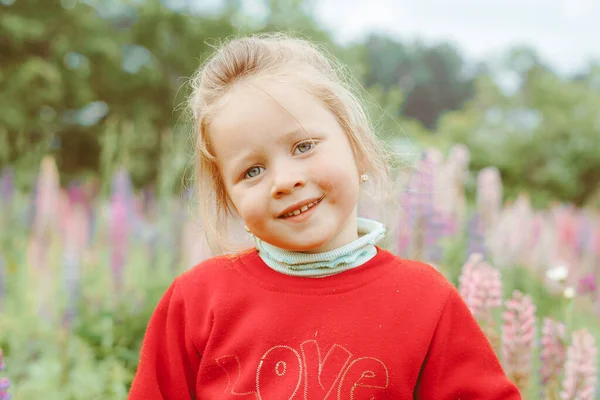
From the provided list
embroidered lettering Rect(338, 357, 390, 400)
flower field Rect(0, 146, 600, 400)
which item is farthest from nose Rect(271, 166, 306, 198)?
flower field Rect(0, 146, 600, 400)

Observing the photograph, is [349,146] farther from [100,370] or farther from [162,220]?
[162,220]

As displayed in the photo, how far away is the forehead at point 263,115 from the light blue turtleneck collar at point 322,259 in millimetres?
269

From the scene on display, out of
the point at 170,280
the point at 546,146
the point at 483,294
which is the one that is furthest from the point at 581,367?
the point at 546,146

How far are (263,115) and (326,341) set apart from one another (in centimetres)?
51

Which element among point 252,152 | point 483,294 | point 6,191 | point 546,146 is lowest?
point 546,146

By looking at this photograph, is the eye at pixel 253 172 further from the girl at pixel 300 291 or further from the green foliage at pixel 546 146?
the green foliage at pixel 546 146

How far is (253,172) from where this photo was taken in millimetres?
1504

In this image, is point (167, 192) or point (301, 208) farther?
point (167, 192)

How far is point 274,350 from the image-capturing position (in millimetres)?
1495

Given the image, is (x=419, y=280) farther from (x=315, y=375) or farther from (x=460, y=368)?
(x=315, y=375)

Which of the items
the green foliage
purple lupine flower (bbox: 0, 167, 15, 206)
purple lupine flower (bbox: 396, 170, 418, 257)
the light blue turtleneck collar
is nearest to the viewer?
the light blue turtleneck collar

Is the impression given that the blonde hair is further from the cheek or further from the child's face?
the cheek

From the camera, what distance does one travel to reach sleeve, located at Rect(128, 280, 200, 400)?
5.24 ft

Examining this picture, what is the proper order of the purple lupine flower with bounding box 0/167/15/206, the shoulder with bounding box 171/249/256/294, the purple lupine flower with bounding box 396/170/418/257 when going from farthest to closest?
the purple lupine flower with bounding box 0/167/15/206 < the purple lupine flower with bounding box 396/170/418/257 < the shoulder with bounding box 171/249/256/294
